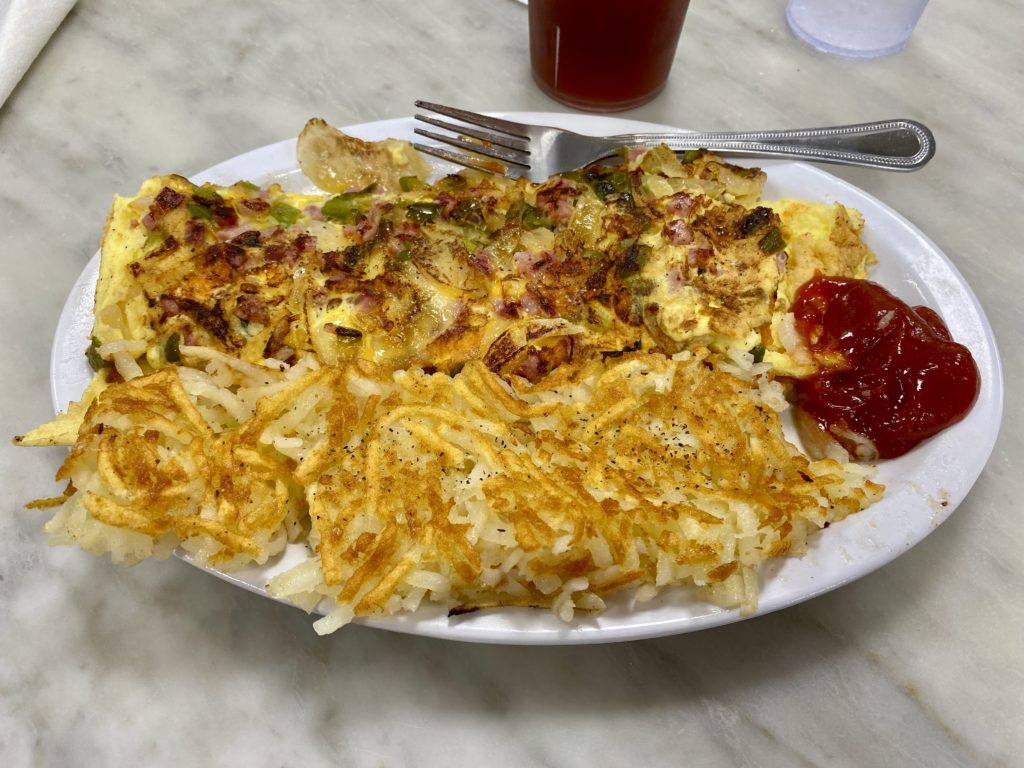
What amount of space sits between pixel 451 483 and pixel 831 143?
5.54 ft

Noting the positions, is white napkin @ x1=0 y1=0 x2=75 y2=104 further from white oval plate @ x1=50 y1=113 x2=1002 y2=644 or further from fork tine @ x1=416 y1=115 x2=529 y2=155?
fork tine @ x1=416 y1=115 x2=529 y2=155

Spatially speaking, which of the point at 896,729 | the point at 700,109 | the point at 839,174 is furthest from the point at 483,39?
the point at 896,729

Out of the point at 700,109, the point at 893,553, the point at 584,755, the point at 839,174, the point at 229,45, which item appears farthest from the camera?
the point at 229,45

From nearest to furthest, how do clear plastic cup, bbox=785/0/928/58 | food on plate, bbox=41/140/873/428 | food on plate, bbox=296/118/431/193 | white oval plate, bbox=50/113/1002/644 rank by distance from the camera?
1. white oval plate, bbox=50/113/1002/644
2. food on plate, bbox=41/140/873/428
3. food on plate, bbox=296/118/431/193
4. clear plastic cup, bbox=785/0/928/58

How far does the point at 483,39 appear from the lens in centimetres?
366

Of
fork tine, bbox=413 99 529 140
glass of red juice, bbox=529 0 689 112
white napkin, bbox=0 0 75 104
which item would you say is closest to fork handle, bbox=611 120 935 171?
fork tine, bbox=413 99 529 140

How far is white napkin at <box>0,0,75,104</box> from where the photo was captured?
129 inches

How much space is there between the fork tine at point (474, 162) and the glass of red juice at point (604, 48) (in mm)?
690

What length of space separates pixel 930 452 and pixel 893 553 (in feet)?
1.06

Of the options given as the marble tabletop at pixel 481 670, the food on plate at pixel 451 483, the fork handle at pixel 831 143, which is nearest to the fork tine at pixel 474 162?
the fork handle at pixel 831 143

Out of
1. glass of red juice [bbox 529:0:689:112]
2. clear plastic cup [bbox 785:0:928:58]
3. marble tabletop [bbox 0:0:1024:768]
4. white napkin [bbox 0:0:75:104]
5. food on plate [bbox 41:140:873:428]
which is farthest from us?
clear plastic cup [bbox 785:0:928:58]

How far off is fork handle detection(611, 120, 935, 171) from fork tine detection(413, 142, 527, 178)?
35 cm

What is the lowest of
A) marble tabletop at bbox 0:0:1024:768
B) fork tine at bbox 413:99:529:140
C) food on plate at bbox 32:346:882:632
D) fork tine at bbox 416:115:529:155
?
marble tabletop at bbox 0:0:1024:768

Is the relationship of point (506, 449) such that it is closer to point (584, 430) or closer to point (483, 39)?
point (584, 430)
